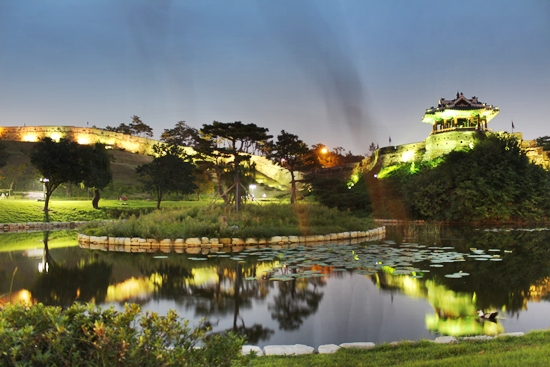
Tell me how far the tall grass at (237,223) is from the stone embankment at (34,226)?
734cm

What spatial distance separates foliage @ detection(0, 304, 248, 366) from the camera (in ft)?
7.42

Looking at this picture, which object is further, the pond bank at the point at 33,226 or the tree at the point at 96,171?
the tree at the point at 96,171

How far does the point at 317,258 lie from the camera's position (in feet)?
36.1

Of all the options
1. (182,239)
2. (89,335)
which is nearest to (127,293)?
(89,335)

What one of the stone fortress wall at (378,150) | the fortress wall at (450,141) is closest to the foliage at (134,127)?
the stone fortress wall at (378,150)

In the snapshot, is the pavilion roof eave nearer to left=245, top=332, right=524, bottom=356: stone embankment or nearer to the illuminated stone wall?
left=245, top=332, right=524, bottom=356: stone embankment

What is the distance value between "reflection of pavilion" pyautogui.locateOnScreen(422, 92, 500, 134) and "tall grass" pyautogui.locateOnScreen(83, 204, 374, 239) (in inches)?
1311

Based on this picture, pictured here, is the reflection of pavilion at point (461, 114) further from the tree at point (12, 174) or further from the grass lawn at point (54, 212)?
the tree at point (12, 174)

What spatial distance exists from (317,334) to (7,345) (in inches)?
145

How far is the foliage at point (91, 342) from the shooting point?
2262mm

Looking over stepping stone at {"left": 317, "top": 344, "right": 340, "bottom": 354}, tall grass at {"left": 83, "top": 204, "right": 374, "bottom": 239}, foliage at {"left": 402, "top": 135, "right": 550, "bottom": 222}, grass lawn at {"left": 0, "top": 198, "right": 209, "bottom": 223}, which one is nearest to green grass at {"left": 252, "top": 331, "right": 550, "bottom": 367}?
stepping stone at {"left": 317, "top": 344, "right": 340, "bottom": 354}

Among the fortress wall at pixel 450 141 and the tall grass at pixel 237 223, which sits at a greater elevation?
the fortress wall at pixel 450 141

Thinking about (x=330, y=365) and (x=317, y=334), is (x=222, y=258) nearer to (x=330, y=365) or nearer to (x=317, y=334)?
(x=317, y=334)

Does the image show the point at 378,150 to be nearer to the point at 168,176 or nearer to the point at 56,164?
the point at 168,176
